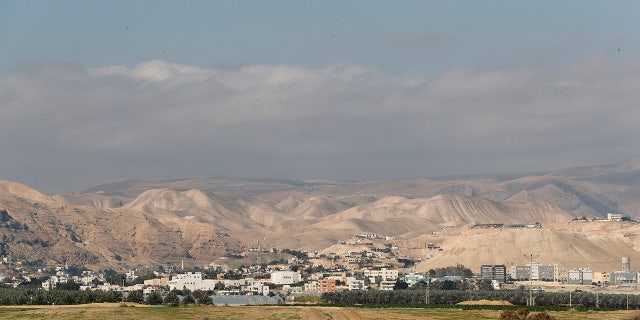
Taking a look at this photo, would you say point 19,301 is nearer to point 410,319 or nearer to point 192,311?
point 192,311

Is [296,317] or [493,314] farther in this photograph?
[493,314]

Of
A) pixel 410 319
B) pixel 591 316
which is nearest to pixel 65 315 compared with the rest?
pixel 410 319

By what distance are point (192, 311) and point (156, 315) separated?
10252 mm

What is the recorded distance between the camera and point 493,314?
163 metres

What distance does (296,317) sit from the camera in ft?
467

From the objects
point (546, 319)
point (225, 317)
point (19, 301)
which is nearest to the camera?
point (546, 319)

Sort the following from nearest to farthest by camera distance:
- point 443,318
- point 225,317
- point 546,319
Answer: point 546,319 → point 225,317 → point 443,318

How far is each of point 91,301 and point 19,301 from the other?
1339cm

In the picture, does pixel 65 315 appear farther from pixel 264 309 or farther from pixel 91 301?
pixel 91 301

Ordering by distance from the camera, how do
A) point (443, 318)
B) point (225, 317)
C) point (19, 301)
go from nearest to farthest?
point (225, 317) < point (443, 318) < point (19, 301)

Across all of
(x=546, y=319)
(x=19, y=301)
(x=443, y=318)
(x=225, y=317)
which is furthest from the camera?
(x=19, y=301)

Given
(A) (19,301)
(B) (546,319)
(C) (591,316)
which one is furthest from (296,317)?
(A) (19,301)

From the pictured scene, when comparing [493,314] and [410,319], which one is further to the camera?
[493,314]

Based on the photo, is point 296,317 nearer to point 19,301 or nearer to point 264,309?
point 264,309
